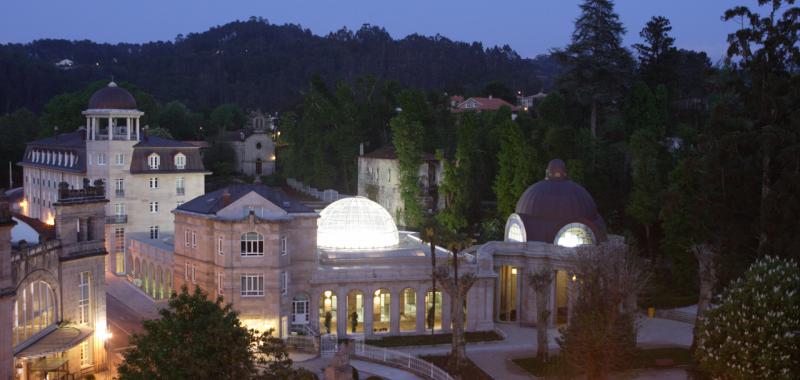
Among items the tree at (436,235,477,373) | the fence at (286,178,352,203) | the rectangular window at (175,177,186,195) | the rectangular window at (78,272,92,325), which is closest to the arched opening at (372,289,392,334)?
the tree at (436,235,477,373)

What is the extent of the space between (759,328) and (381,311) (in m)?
29.0

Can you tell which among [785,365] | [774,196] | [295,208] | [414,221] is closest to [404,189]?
[414,221]

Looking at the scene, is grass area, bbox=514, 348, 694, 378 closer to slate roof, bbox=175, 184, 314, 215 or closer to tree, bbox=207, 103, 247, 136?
slate roof, bbox=175, 184, 314, 215

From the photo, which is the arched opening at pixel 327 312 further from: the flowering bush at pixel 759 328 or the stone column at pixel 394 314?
the flowering bush at pixel 759 328

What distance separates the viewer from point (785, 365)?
37.4 m

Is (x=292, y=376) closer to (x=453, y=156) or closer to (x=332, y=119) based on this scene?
(x=453, y=156)

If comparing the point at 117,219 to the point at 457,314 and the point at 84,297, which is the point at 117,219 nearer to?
the point at 84,297

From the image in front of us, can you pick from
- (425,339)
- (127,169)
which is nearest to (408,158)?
(127,169)

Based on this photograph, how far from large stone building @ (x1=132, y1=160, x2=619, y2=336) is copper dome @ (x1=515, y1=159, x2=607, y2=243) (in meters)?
0.07

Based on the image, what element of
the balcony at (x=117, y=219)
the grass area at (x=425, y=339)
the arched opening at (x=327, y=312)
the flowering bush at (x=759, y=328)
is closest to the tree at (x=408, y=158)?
the arched opening at (x=327, y=312)

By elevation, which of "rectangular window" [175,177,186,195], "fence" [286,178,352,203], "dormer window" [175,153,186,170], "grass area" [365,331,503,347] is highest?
"dormer window" [175,153,186,170]

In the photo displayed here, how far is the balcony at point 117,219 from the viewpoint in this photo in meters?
80.7

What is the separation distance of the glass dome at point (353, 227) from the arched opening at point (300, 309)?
281 inches

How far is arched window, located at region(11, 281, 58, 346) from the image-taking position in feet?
133
